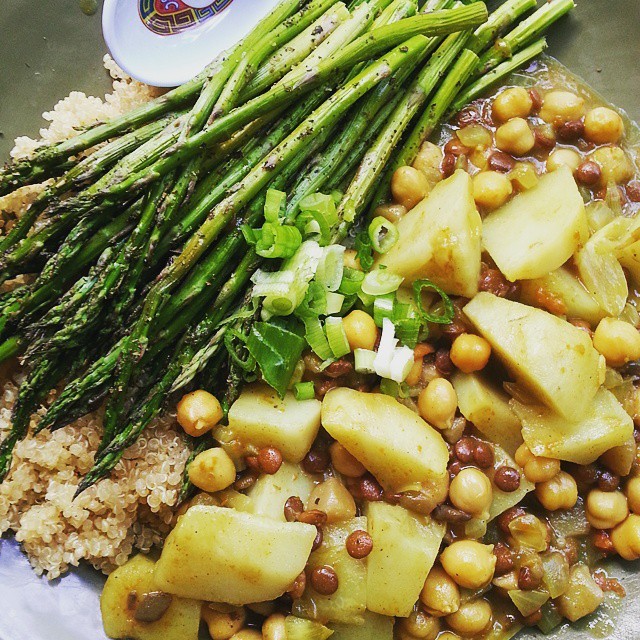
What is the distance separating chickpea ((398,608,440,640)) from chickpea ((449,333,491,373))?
3.80 ft

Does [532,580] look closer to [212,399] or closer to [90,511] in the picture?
[212,399]

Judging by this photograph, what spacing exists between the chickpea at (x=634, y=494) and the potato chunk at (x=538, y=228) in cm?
112

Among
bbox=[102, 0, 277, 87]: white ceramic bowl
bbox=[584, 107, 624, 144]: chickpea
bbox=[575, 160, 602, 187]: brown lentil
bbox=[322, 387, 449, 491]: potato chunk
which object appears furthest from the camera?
bbox=[584, 107, 624, 144]: chickpea

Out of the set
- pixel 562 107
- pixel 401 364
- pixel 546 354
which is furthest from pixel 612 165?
pixel 401 364

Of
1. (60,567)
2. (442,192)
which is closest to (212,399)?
(60,567)

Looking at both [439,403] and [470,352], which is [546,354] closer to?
[470,352]

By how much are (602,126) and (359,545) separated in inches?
98.3

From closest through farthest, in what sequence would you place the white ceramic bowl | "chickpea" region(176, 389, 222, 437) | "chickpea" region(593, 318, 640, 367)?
"chickpea" region(176, 389, 222, 437) → "chickpea" region(593, 318, 640, 367) → the white ceramic bowl

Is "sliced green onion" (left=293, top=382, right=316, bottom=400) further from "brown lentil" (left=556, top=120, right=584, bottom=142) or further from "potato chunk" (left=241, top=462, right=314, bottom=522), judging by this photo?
"brown lentil" (left=556, top=120, right=584, bottom=142)

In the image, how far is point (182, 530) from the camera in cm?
271

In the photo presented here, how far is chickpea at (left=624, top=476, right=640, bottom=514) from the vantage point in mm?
3141

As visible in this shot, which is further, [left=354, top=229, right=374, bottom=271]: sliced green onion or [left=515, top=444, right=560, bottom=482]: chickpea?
[left=354, top=229, right=374, bottom=271]: sliced green onion

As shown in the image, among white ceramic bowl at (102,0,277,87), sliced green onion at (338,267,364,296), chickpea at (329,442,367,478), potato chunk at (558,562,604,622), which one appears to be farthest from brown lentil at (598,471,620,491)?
white ceramic bowl at (102,0,277,87)

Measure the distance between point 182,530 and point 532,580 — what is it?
1588 mm
